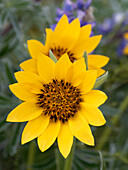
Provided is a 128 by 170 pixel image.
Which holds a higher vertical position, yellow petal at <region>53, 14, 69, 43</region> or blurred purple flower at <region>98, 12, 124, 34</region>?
yellow petal at <region>53, 14, 69, 43</region>

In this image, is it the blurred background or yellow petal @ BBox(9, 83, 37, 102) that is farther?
the blurred background

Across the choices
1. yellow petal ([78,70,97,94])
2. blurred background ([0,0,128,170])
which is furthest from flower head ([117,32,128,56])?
yellow petal ([78,70,97,94])

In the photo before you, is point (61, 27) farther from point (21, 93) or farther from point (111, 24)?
point (111, 24)

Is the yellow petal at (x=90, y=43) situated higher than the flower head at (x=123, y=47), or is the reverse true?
the yellow petal at (x=90, y=43)

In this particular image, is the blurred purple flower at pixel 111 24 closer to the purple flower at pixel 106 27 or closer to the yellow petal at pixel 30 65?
the purple flower at pixel 106 27

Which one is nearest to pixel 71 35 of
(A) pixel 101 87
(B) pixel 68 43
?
(B) pixel 68 43

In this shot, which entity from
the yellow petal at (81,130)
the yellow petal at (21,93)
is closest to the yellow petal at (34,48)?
the yellow petal at (21,93)

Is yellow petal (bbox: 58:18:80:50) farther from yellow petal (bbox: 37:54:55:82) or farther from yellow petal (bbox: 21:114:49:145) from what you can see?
yellow petal (bbox: 21:114:49:145)
